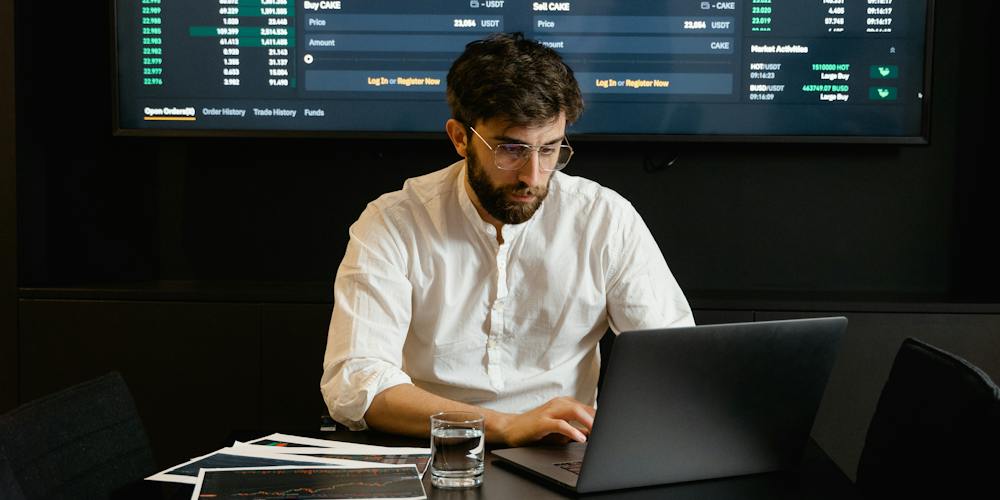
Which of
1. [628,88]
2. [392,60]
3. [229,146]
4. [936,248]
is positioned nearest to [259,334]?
[229,146]

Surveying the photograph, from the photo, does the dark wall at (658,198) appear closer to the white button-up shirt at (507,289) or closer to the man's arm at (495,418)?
the white button-up shirt at (507,289)

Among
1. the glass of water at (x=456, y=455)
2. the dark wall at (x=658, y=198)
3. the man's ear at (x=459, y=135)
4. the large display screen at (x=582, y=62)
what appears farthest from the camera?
the dark wall at (x=658, y=198)

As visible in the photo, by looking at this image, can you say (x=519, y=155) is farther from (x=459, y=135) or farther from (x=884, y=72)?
(x=884, y=72)

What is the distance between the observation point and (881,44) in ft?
9.35

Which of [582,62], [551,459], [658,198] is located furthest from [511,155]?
[658,198]

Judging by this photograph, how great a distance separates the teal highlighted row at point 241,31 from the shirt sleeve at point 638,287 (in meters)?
1.29

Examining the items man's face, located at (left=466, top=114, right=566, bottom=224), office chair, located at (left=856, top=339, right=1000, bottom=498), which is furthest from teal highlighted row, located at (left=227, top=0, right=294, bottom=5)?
office chair, located at (left=856, top=339, right=1000, bottom=498)

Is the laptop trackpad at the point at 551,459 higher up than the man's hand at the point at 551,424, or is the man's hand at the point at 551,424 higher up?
the man's hand at the point at 551,424

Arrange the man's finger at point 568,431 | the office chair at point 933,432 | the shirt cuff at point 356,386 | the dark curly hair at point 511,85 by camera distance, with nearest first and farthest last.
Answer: the office chair at point 933,432
the man's finger at point 568,431
the shirt cuff at point 356,386
the dark curly hair at point 511,85

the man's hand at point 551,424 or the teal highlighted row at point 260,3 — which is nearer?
the man's hand at point 551,424

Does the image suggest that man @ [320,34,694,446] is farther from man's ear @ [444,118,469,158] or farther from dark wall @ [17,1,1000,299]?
dark wall @ [17,1,1000,299]

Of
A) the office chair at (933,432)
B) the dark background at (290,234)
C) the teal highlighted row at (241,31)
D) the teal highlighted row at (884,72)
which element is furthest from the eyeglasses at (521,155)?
the teal highlighted row at (884,72)

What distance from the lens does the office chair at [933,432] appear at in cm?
118

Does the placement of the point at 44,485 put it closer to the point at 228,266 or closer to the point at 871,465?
the point at 871,465
